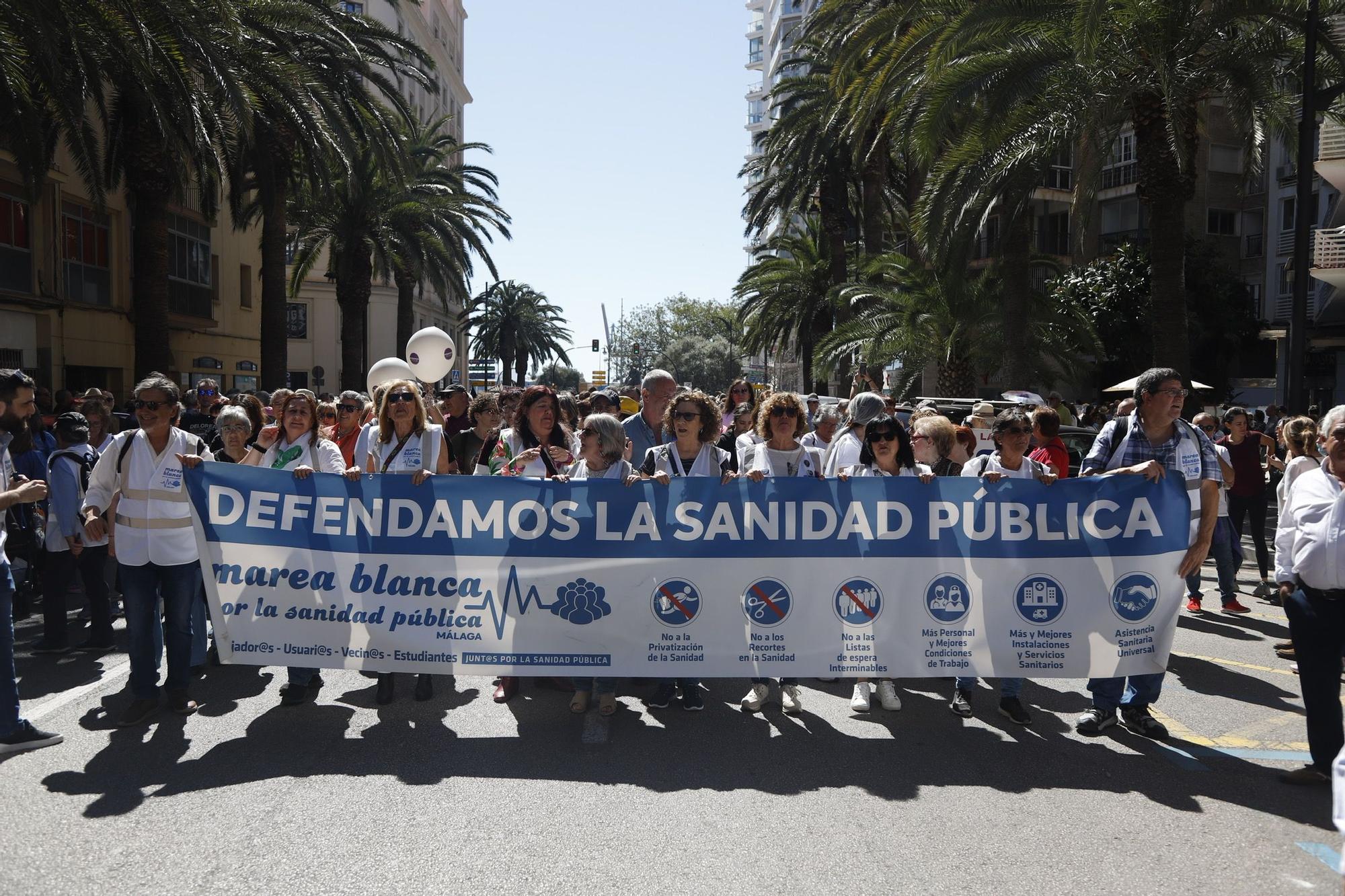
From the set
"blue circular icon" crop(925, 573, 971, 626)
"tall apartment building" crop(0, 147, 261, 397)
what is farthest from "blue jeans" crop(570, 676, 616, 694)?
"tall apartment building" crop(0, 147, 261, 397)

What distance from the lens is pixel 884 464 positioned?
630 centimetres

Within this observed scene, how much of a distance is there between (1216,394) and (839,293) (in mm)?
15709

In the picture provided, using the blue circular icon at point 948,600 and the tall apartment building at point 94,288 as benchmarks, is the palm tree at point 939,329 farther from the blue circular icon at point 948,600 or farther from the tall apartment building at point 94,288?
the blue circular icon at point 948,600

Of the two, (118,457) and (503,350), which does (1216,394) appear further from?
(503,350)

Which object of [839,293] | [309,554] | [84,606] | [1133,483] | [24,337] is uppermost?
[839,293]

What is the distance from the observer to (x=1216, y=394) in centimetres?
3681

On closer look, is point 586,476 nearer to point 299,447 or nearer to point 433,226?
point 299,447

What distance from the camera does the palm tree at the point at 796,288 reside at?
127 feet

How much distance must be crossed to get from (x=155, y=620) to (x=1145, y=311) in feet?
109

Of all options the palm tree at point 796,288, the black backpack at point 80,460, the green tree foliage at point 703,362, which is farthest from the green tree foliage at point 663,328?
the black backpack at point 80,460

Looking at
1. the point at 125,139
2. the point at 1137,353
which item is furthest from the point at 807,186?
the point at 125,139

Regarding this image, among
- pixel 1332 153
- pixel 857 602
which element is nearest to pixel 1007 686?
pixel 857 602

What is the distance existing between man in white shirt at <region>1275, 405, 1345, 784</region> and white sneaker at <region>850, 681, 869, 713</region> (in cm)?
211

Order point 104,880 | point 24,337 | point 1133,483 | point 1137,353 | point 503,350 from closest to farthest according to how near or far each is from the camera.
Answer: point 104,880 → point 1133,483 → point 24,337 → point 1137,353 → point 503,350
